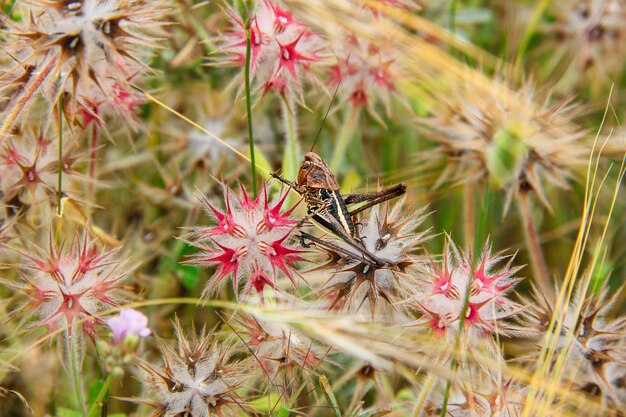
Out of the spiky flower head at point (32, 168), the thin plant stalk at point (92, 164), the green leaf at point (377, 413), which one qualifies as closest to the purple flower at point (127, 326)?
the green leaf at point (377, 413)

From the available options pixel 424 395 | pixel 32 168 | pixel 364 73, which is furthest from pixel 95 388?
pixel 364 73

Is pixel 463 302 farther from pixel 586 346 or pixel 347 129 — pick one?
pixel 347 129

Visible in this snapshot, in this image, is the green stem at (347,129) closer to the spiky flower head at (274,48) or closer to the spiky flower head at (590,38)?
the spiky flower head at (274,48)

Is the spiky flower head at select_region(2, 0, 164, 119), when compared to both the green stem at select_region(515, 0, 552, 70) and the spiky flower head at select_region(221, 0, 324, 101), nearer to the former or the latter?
the spiky flower head at select_region(221, 0, 324, 101)

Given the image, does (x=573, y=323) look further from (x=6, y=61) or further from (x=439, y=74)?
(x=6, y=61)

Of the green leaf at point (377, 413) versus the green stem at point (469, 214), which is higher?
the green stem at point (469, 214)

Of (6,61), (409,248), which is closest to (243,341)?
(409,248)

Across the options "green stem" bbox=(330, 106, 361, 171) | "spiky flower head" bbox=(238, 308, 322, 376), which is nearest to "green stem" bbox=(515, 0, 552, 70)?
"green stem" bbox=(330, 106, 361, 171)
